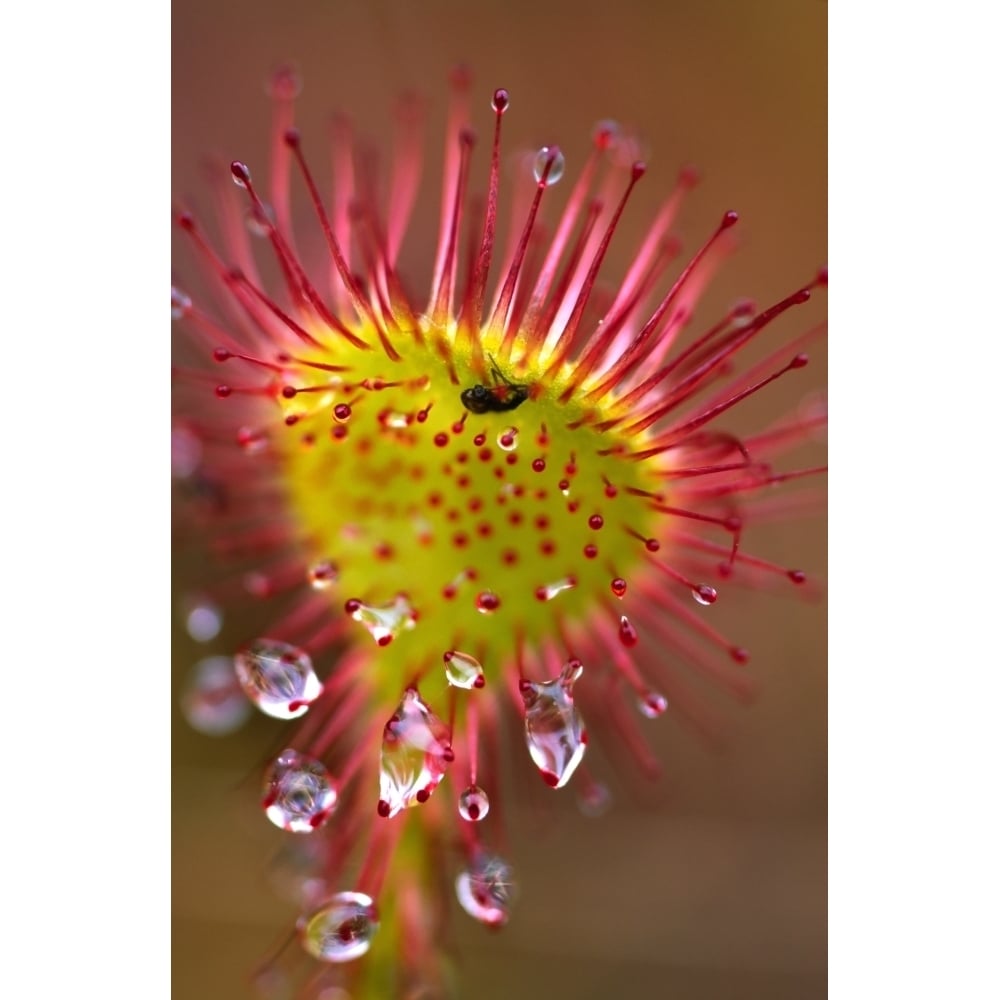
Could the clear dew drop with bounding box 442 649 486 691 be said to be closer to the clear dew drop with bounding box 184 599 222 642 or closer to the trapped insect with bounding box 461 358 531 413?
the trapped insect with bounding box 461 358 531 413

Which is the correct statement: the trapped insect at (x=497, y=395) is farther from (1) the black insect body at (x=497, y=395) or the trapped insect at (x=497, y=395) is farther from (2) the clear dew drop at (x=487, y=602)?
(2) the clear dew drop at (x=487, y=602)

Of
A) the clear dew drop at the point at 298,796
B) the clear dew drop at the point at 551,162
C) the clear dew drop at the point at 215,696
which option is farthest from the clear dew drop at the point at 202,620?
the clear dew drop at the point at 551,162

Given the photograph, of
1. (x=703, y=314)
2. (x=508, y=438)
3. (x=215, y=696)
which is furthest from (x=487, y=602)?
(x=703, y=314)

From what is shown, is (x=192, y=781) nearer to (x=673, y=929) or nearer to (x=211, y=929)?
(x=211, y=929)

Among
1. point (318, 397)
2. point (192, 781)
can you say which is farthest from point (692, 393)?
point (192, 781)

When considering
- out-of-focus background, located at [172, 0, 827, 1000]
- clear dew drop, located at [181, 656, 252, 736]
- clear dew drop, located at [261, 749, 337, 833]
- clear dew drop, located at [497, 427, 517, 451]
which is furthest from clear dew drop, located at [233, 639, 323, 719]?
out-of-focus background, located at [172, 0, 827, 1000]

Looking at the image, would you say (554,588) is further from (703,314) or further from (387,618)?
(703,314)
